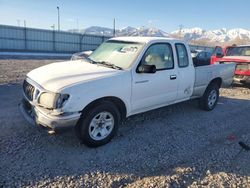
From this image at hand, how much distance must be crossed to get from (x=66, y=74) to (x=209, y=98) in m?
4.21

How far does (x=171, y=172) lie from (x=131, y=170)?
60cm

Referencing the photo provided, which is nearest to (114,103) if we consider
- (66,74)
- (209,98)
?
(66,74)

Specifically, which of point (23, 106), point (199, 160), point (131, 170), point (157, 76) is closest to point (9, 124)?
point (23, 106)

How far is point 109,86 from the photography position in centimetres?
411

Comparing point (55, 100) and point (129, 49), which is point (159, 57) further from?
point (55, 100)

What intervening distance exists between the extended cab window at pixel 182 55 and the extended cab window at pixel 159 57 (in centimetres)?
25

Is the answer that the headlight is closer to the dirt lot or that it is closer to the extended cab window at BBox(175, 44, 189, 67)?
the dirt lot

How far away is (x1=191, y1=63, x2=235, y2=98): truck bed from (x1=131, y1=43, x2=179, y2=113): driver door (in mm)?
935

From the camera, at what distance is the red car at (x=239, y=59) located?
9.61 meters

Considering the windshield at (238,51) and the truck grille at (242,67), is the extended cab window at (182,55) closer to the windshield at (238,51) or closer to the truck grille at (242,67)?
the truck grille at (242,67)

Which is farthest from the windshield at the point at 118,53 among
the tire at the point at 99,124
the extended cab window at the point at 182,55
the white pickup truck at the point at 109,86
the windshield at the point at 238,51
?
the windshield at the point at 238,51

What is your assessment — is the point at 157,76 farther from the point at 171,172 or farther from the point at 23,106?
the point at 23,106

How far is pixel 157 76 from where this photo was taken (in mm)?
4879

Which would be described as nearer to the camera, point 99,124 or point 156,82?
point 99,124
